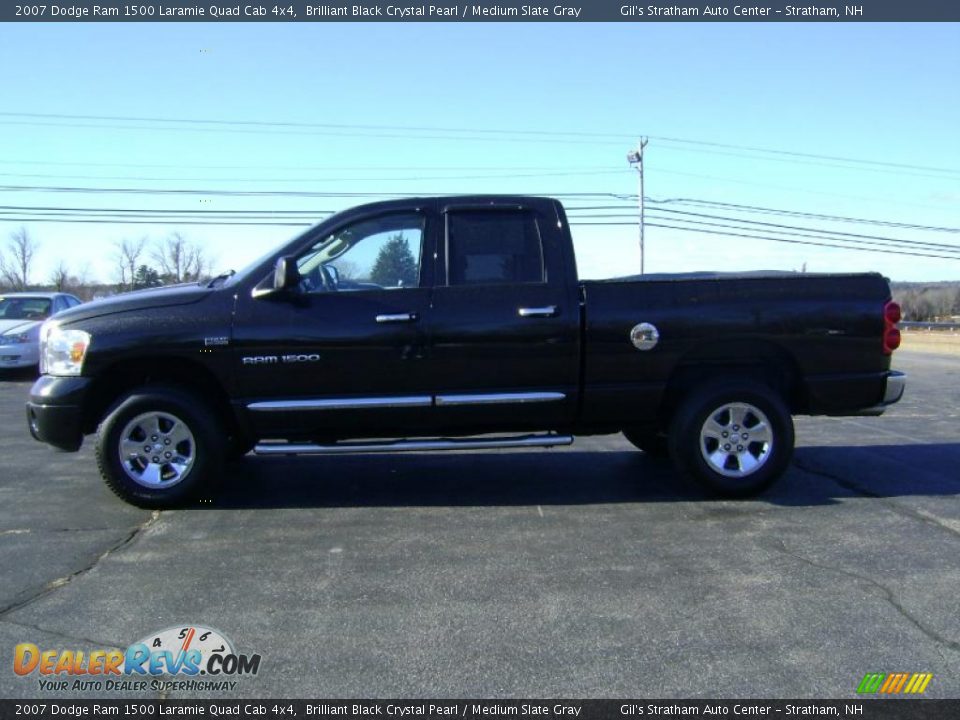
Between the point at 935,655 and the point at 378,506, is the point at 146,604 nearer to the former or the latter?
the point at 378,506

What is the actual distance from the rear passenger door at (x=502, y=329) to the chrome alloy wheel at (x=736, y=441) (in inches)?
40.2

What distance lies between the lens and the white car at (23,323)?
A: 1530 centimetres

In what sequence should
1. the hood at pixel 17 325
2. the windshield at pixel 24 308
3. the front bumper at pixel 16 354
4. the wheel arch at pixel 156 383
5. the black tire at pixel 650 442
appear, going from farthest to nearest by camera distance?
the windshield at pixel 24 308 < the hood at pixel 17 325 < the front bumper at pixel 16 354 < the black tire at pixel 650 442 < the wheel arch at pixel 156 383

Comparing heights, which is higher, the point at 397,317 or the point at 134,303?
the point at 134,303

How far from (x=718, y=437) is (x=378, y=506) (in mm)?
2514

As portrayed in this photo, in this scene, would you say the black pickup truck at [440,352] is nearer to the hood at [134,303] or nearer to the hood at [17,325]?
the hood at [134,303]

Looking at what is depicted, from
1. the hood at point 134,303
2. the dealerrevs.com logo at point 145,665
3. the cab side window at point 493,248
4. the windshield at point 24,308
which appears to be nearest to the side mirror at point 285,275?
the hood at point 134,303

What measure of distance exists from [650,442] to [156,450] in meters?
4.03

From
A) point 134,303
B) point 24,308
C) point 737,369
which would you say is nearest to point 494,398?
point 737,369

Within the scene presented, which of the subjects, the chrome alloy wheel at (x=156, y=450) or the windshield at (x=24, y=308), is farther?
the windshield at (x=24, y=308)

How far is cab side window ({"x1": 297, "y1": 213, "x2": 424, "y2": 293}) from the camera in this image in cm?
572

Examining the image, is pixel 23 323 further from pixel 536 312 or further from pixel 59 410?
pixel 536 312

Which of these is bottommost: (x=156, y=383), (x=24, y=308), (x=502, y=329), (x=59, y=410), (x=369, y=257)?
(x=59, y=410)

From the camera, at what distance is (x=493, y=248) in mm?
5840
